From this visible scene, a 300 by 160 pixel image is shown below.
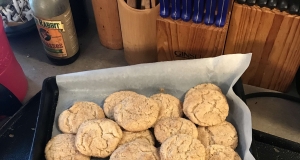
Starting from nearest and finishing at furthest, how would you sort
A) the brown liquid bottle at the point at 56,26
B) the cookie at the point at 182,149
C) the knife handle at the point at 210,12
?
the cookie at the point at 182,149 → the knife handle at the point at 210,12 → the brown liquid bottle at the point at 56,26

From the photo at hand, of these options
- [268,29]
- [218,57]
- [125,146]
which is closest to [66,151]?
[125,146]

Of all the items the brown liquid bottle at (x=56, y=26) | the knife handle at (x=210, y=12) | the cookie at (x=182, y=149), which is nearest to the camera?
the cookie at (x=182, y=149)

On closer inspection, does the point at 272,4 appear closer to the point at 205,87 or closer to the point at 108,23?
the point at 205,87

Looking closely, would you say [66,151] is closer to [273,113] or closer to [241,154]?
[241,154]

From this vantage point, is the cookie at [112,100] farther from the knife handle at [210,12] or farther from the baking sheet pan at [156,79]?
the knife handle at [210,12]

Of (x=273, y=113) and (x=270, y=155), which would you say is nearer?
(x=270, y=155)

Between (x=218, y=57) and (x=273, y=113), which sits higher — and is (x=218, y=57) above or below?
above

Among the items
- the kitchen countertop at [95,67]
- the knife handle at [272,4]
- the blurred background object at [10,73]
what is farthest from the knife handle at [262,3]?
the blurred background object at [10,73]
